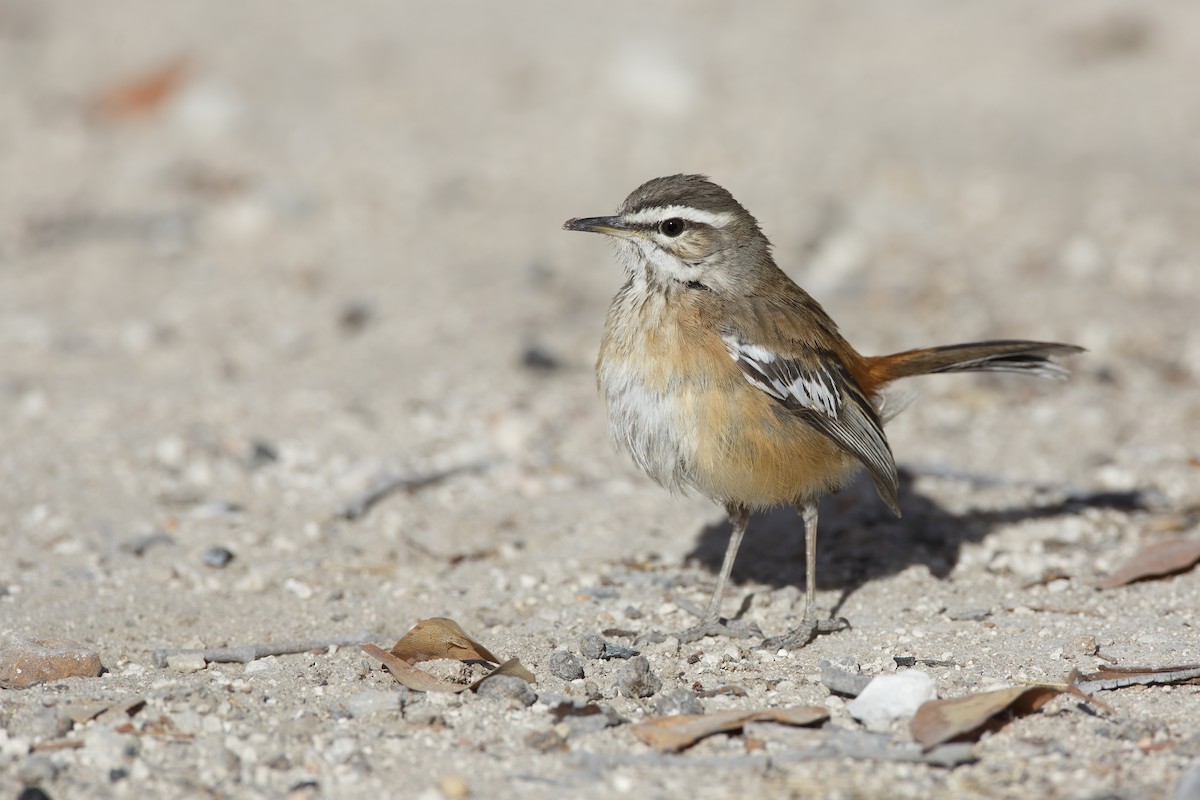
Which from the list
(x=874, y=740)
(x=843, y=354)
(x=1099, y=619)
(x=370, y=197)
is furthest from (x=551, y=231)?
(x=874, y=740)

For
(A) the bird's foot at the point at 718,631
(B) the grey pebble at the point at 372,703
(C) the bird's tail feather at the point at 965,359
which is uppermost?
(C) the bird's tail feather at the point at 965,359

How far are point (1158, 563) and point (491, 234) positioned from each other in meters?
7.05

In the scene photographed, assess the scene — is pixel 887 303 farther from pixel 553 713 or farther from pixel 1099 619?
pixel 553 713

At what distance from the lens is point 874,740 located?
486 centimetres

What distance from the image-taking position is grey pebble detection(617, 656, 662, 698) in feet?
17.8

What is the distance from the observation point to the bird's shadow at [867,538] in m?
7.26

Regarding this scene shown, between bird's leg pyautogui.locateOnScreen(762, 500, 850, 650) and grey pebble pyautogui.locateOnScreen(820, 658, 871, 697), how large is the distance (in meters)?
0.52

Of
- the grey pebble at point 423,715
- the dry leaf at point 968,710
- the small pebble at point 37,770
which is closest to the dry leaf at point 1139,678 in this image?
the dry leaf at point 968,710

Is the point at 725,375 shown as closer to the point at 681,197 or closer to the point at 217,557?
the point at 681,197

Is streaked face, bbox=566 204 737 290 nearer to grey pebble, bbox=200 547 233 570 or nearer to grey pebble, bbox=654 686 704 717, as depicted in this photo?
grey pebble, bbox=654 686 704 717

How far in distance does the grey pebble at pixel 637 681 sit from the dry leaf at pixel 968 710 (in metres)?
1.08

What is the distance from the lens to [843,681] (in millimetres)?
5398

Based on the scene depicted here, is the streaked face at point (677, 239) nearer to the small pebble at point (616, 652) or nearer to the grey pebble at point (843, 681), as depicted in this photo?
the small pebble at point (616, 652)

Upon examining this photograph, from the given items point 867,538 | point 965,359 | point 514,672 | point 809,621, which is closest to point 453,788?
point 514,672
